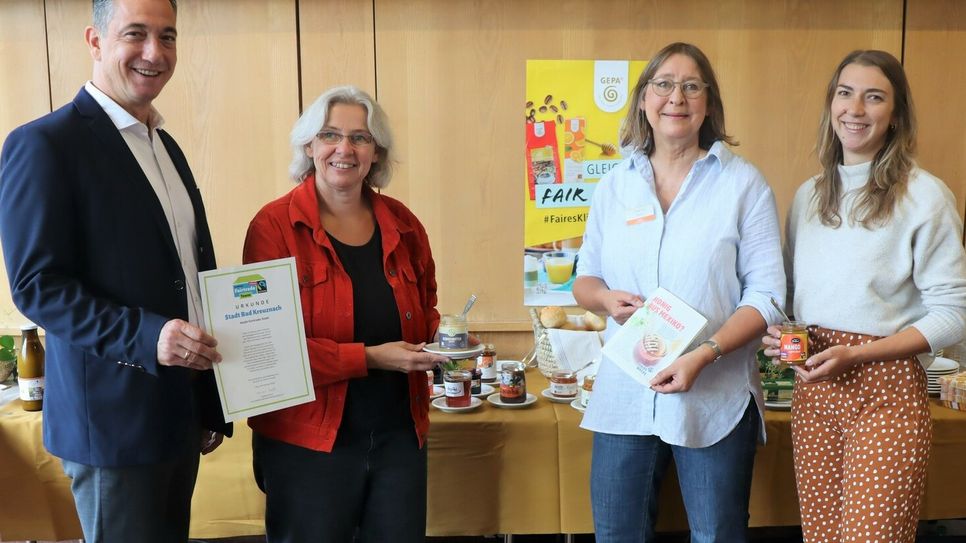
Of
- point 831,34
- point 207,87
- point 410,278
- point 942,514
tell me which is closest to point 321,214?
point 410,278

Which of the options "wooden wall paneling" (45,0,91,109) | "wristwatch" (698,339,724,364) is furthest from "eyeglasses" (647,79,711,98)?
"wooden wall paneling" (45,0,91,109)

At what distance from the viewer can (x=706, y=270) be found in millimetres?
1623

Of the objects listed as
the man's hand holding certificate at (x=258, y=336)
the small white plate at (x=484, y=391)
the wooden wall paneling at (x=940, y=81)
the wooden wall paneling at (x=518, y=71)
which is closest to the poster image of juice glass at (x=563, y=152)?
the wooden wall paneling at (x=518, y=71)

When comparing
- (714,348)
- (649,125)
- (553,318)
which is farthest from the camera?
(553,318)

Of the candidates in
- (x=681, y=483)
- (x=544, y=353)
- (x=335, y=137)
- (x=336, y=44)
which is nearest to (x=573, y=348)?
(x=544, y=353)

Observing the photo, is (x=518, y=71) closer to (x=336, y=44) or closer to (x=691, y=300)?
(x=336, y=44)

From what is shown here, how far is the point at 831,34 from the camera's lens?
9.85 feet

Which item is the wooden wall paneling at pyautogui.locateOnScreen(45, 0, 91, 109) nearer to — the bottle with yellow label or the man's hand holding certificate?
the bottle with yellow label

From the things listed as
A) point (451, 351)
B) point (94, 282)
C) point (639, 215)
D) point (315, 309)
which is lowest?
point (451, 351)

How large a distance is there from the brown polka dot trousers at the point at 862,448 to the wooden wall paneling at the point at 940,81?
1.85 meters

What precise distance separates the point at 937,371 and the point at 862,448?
1166mm

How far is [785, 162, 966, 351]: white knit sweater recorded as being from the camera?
1.59 metres

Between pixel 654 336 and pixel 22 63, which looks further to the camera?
pixel 22 63

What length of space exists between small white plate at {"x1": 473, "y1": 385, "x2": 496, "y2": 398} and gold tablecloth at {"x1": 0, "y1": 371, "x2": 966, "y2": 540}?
7.7 inches
